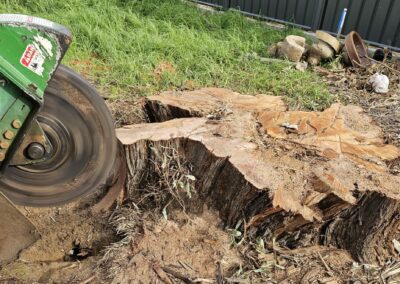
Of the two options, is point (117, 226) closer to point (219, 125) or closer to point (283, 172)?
point (219, 125)

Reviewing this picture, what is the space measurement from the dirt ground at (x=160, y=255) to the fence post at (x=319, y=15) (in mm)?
3194

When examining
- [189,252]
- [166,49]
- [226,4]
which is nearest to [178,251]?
[189,252]

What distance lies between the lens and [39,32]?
5.98 ft

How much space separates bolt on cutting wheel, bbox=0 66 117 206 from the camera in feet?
7.21

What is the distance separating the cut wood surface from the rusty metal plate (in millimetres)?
632

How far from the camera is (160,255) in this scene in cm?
221

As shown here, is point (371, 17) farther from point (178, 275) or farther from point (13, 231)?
point (13, 231)

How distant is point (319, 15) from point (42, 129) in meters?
4.24

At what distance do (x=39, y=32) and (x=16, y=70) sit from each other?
0.69 feet

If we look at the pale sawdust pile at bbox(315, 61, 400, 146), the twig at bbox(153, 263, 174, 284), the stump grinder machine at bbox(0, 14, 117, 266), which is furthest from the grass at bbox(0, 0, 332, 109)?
the twig at bbox(153, 263, 174, 284)

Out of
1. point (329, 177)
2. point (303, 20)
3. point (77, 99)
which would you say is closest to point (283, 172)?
point (329, 177)

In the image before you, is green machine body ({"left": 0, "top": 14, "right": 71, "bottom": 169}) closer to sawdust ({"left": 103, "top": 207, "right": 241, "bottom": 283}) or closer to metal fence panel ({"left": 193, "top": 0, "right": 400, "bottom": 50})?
sawdust ({"left": 103, "top": 207, "right": 241, "bottom": 283})

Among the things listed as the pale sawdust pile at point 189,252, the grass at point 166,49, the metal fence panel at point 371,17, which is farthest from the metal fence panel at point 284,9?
the pale sawdust pile at point 189,252

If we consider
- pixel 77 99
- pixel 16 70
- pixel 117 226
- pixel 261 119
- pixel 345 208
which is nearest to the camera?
pixel 16 70
